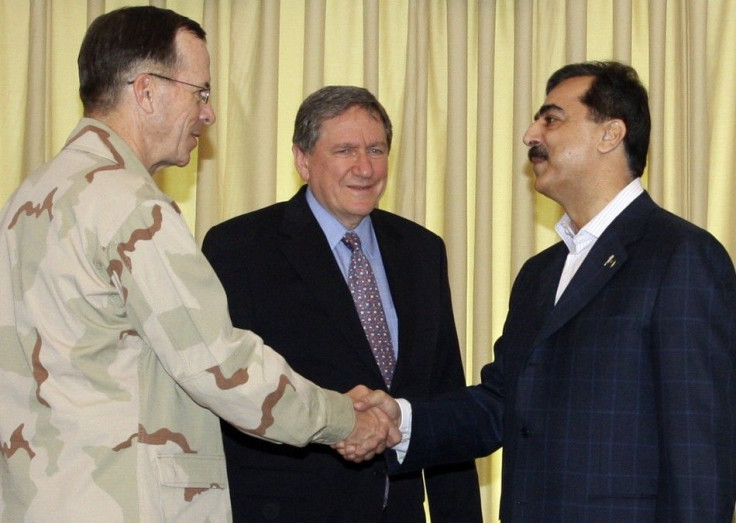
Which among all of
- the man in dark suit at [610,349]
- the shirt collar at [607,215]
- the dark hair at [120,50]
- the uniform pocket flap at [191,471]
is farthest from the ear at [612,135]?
the uniform pocket flap at [191,471]

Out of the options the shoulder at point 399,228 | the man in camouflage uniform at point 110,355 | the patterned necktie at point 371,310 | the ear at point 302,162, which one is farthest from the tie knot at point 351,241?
the man in camouflage uniform at point 110,355

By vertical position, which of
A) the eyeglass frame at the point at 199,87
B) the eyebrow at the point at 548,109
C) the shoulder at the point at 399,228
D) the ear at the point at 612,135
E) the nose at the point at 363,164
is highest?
the eyebrow at the point at 548,109

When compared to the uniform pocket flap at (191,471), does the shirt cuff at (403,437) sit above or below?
below

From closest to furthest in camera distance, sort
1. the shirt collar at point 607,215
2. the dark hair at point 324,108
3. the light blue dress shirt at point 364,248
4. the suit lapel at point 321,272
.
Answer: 1. the shirt collar at point 607,215
2. the suit lapel at point 321,272
3. the light blue dress shirt at point 364,248
4. the dark hair at point 324,108

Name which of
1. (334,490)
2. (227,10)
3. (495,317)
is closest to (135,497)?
(334,490)

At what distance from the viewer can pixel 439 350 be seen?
320 cm

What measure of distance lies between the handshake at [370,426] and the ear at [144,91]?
92cm

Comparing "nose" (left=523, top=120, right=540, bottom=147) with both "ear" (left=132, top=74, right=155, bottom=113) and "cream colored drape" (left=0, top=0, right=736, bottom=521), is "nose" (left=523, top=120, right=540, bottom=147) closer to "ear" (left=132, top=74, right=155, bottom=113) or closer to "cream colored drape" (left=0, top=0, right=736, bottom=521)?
"ear" (left=132, top=74, right=155, bottom=113)

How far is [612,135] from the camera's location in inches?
109

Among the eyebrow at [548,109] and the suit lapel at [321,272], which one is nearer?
the eyebrow at [548,109]

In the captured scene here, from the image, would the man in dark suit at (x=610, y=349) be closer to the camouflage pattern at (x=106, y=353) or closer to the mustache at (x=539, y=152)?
the mustache at (x=539, y=152)

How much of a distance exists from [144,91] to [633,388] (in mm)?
1252

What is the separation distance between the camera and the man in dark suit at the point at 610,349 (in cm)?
233

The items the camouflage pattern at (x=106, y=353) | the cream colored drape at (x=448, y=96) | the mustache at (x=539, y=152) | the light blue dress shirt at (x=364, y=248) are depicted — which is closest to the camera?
the camouflage pattern at (x=106, y=353)
